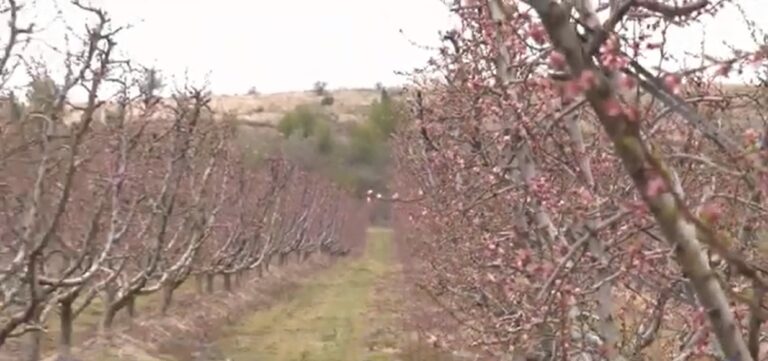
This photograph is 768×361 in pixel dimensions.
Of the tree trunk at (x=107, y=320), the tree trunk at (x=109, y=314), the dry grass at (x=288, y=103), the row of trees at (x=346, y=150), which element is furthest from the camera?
the dry grass at (x=288, y=103)

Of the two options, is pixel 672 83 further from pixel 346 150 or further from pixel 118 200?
pixel 346 150

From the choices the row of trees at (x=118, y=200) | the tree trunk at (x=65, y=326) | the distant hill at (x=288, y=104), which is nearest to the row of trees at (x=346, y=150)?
the distant hill at (x=288, y=104)

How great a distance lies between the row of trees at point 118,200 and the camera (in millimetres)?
12414

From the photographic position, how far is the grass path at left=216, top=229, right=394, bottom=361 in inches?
1109

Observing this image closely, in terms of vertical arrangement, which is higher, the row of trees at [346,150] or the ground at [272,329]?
the row of trees at [346,150]

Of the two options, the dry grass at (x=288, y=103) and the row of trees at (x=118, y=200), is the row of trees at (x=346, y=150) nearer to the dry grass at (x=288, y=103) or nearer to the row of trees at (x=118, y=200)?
the dry grass at (x=288, y=103)

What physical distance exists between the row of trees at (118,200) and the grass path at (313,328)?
2.32 metres

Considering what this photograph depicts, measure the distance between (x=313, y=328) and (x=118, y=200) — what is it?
752 inches

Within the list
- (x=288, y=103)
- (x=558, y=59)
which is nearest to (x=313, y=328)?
(x=558, y=59)

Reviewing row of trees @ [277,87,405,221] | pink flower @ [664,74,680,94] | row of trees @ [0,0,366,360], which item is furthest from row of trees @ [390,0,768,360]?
row of trees @ [277,87,405,221]

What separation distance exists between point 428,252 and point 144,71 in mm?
7309

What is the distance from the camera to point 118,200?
15.9 meters

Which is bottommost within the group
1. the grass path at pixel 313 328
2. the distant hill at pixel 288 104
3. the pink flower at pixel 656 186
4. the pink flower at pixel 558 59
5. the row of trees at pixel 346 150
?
the grass path at pixel 313 328

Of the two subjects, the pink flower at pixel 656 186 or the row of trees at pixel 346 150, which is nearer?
the pink flower at pixel 656 186
